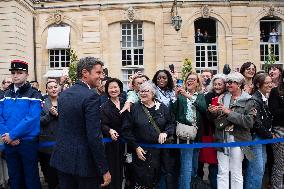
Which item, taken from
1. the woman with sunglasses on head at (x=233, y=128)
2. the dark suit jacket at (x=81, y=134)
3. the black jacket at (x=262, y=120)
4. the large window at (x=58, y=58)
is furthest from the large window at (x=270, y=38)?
the dark suit jacket at (x=81, y=134)

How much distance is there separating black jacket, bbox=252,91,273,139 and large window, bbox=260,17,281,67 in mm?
19377

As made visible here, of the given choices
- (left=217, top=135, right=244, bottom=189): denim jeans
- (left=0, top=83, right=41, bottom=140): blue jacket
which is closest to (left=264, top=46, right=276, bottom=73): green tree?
(left=217, top=135, right=244, bottom=189): denim jeans

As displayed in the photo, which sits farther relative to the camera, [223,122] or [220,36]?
[220,36]

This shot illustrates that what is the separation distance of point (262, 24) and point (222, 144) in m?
21.0

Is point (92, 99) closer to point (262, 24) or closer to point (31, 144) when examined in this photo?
point (31, 144)

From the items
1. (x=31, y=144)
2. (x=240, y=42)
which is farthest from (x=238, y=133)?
(x=240, y=42)

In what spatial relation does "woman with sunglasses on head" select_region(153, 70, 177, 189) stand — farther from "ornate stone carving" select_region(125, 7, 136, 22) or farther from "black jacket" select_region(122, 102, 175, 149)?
"ornate stone carving" select_region(125, 7, 136, 22)

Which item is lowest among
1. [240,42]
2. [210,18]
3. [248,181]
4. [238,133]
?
[248,181]

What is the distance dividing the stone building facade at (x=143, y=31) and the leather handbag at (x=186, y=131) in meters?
17.7

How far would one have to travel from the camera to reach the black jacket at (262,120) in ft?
20.3

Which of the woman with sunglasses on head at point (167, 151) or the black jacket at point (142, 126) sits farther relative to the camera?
the woman with sunglasses on head at point (167, 151)

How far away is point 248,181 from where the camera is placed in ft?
20.3

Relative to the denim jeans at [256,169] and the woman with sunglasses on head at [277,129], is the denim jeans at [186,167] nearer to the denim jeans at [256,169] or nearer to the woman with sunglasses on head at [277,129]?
the denim jeans at [256,169]

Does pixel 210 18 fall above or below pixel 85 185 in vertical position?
above
